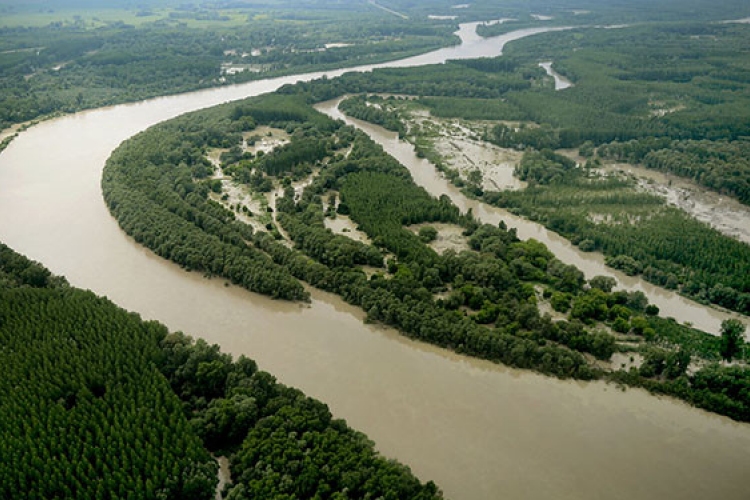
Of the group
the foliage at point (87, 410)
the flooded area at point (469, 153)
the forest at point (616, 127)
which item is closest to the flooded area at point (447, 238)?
the forest at point (616, 127)

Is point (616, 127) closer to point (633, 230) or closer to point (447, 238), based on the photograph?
point (633, 230)

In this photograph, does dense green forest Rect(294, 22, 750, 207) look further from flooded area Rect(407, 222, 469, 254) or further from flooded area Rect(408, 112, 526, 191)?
flooded area Rect(407, 222, 469, 254)

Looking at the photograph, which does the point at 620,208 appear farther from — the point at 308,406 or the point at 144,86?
the point at 144,86

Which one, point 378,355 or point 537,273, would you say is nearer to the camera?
point 378,355

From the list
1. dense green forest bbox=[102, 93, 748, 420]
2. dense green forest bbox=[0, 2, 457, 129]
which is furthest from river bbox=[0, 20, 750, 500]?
dense green forest bbox=[0, 2, 457, 129]

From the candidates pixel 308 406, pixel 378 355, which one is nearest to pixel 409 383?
pixel 378 355

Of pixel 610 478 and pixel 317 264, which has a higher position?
pixel 317 264
